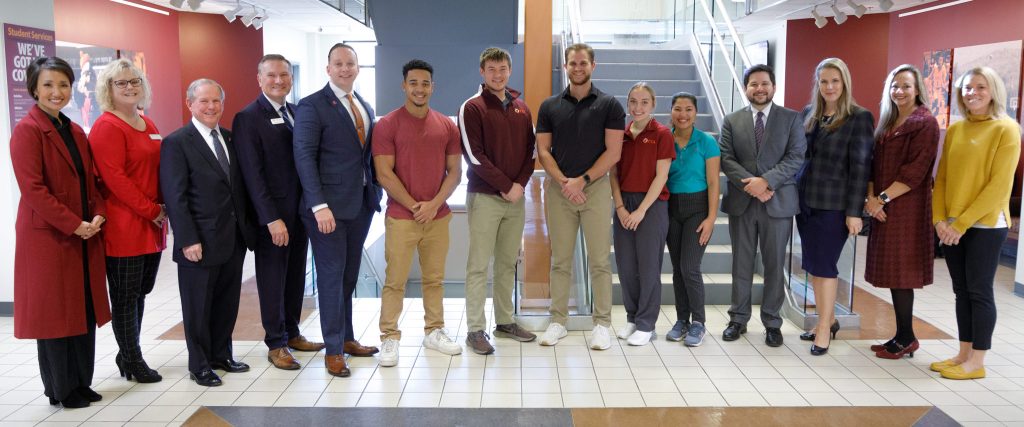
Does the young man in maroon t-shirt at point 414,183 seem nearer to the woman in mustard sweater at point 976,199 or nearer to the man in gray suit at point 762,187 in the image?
the man in gray suit at point 762,187

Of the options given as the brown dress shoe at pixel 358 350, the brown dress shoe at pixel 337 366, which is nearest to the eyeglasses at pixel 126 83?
the brown dress shoe at pixel 337 366

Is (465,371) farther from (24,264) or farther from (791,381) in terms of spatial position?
(24,264)

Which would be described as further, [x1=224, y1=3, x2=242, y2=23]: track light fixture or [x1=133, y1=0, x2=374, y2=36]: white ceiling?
[x1=133, y1=0, x2=374, y2=36]: white ceiling

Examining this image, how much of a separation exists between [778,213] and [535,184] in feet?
8.57

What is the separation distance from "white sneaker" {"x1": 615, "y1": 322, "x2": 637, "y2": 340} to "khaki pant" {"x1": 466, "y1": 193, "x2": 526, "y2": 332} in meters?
0.73

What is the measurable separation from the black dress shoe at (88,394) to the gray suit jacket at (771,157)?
11.5 ft

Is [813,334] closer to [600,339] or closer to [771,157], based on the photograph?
[771,157]

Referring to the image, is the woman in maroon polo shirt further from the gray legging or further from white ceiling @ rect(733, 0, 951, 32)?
white ceiling @ rect(733, 0, 951, 32)

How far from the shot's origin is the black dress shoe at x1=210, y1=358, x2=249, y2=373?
4.03 metres

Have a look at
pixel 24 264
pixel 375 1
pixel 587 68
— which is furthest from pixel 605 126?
pixel 375 1

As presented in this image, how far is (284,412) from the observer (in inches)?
138

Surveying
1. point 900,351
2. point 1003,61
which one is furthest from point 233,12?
point 1003,61

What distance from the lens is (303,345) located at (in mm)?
4418

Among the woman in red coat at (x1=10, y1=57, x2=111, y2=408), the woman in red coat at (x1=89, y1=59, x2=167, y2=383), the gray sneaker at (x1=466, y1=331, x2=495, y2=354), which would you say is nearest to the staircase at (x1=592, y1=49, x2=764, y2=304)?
the gray sneaker at (x1=466, y1=331, x2=495, y2=354)
